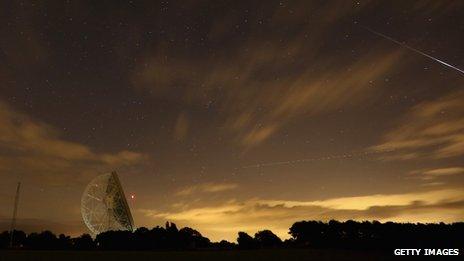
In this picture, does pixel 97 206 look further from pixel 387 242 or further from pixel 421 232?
pixel 421 232

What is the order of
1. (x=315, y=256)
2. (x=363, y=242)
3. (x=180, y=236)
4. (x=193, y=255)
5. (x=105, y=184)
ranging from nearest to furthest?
(x=315, y=256), (x=193, y=255), (x=105, y=184), (x=363, y=242), (x=180, y=236)

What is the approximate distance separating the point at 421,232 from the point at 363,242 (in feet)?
35.0

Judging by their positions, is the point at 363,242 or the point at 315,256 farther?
the point at 363,242

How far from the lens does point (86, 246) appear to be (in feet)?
262

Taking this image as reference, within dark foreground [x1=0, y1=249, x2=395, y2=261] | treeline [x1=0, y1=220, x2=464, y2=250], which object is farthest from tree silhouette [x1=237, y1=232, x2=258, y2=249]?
dark foreground [x1=0, y1=249, x2=395, y2=261]

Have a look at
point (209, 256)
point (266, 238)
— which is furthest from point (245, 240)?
point (209, 256)

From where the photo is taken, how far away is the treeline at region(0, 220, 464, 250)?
75500 millimetres

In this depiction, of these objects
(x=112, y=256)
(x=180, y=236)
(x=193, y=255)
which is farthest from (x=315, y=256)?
(x=180, y=236)

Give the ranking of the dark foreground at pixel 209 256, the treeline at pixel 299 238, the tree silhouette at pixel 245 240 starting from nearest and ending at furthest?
the dark foreground at pixel 209 256 → the treeline at pixel 299 238 → the tree silhouette at pixel 245 240

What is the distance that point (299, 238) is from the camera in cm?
9169

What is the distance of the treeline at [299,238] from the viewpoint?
75.5 m

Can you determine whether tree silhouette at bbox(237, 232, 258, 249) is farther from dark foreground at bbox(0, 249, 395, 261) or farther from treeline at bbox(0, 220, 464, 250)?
dark foreground at bbox(0, 249, 395, 261)

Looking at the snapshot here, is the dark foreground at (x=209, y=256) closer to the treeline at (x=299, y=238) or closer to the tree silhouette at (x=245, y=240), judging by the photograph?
the treeline at (x=299, y=238)

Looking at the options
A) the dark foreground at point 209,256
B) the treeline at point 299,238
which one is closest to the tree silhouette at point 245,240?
the treeline at point 299,238
